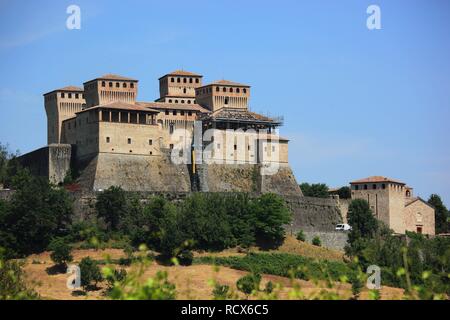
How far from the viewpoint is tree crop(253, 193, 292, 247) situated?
243 ft

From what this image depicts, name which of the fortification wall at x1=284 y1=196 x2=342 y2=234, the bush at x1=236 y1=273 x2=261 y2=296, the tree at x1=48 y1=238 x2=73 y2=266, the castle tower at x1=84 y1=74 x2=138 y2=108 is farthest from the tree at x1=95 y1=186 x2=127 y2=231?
the bush at x1=236 y1=273 x2=261 y2=296

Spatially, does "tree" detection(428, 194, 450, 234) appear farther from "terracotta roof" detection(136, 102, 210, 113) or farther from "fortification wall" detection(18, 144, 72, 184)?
"fortification wall" detection(18, 144, 72, 184)

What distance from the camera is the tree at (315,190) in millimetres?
90875

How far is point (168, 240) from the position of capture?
Result: 68.8 metres

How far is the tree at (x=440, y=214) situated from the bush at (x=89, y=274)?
3680cm

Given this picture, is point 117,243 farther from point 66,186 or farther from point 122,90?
point 122,90

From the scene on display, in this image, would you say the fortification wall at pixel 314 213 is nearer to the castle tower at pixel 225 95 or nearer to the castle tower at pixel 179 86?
the castle tower at pixel 225 95

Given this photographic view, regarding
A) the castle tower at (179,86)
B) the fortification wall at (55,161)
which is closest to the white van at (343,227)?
the castle tower at (179,86)

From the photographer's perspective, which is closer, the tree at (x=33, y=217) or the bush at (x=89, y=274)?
the bush at (x=89, y=274)

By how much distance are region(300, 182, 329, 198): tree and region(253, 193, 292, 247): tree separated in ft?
49.3

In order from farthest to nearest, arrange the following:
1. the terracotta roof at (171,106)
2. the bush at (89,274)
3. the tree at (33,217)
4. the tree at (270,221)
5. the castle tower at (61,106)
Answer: the castle tower at (61,106) → the terracotta roof at (171,106) → the tree at (270,221) → the tree at (33,217) → the bush at (89,274)

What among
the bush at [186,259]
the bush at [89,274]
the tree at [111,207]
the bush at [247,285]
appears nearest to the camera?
the bush at [247,285]

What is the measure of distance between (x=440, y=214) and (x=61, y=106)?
31.1 m

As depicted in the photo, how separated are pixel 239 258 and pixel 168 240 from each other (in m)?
4.75
